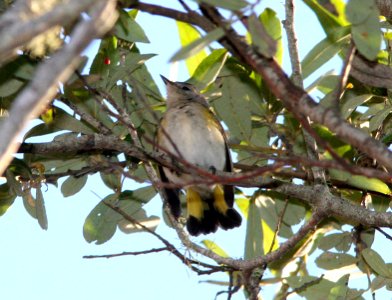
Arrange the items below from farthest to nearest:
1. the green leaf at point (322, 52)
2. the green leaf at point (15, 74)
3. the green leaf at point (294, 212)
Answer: the green leaf at point (294, 212) < the green leaf at point (15, 74) < the green leaf at point (322, 52)

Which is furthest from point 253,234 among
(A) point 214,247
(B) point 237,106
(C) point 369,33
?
(C) point 369,33

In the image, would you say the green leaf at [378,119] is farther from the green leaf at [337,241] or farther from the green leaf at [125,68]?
the green leaf at [125,68]

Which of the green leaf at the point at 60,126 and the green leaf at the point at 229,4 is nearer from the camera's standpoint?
the green leaf at the point at 229,4

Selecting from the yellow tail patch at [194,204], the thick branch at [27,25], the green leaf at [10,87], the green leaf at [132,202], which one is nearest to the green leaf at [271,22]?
the green leaf at [10,87]

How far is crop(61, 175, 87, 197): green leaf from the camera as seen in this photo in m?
4.79

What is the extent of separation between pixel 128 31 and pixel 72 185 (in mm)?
1141

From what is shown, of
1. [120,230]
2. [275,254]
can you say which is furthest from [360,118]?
[120,230]

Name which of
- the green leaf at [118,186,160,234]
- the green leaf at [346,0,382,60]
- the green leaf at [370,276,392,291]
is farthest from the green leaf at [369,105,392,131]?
the green leaf at [118,186,160,234]

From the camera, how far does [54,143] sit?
388 cm

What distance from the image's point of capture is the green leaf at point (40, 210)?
441cm

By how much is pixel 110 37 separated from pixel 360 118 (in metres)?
1.40

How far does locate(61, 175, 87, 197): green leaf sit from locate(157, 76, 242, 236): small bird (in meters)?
0.60

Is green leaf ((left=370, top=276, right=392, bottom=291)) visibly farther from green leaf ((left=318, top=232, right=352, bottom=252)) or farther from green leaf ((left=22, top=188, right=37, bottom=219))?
green leaf ((left=22, top=188, right=37, bottom=219))

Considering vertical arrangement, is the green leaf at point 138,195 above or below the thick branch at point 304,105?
above
